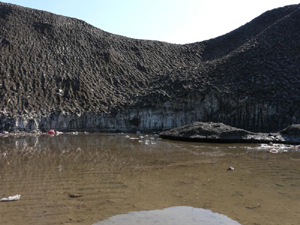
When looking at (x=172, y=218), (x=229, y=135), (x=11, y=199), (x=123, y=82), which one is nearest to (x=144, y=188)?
(x=172, y=218)

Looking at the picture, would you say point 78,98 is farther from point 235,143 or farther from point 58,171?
point 58,171

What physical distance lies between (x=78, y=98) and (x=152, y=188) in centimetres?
2153

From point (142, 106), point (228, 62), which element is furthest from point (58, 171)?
point (228, 62)

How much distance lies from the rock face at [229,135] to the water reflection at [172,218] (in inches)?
429

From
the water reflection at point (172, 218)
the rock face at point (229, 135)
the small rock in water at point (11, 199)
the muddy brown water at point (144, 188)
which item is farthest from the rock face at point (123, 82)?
the small rock in water at point (11, 199)

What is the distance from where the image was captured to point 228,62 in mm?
26203

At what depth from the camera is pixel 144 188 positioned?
18.8 ft

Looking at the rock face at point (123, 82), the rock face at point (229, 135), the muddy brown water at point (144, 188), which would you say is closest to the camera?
the muddy brown water at point (144, 188)

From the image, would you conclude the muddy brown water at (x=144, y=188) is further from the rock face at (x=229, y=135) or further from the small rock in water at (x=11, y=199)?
the rock face at (x=229, y=135)

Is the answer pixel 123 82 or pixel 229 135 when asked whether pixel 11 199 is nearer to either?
pixel 229 135

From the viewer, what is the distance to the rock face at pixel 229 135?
1398cm

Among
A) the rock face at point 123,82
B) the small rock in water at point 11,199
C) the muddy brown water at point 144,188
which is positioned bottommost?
the small rock in water at point 11,199

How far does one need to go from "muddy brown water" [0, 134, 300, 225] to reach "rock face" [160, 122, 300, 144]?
5379mm

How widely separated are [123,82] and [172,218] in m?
26.5
